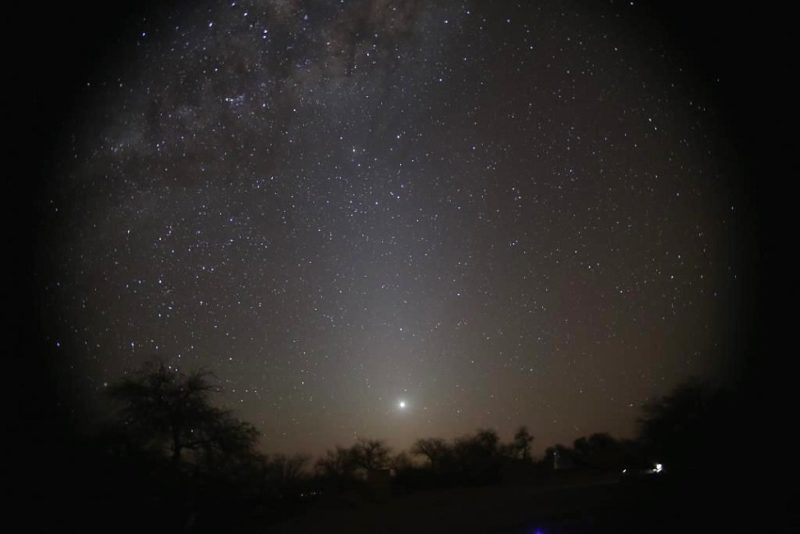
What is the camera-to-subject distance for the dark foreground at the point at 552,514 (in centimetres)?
1873

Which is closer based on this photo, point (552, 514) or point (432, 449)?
point (552, 514)

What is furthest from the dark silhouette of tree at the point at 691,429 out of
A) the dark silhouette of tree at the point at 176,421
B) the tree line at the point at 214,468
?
the dark silhouette of tree at the point at 176,421

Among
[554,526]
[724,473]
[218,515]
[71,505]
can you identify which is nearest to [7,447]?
[71,505]

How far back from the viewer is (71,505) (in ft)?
60.7

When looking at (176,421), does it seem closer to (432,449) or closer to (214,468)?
(214,468)

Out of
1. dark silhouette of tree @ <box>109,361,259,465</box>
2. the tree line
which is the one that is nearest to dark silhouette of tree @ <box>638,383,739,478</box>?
the tree line

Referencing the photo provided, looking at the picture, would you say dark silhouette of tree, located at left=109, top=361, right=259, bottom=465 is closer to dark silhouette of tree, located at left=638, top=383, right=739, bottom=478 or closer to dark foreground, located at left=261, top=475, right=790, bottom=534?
dark foreground, located at left=261, top=475, right=790, bottom=534

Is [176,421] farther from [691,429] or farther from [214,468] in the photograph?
[691,429]

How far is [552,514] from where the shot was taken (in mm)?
21188

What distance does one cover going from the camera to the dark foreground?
1873cm

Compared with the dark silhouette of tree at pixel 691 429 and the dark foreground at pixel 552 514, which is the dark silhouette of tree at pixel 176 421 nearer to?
the dark foreground at pixel 552 514

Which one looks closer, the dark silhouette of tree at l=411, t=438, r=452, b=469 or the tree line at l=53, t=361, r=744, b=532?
the tree line at l=53, t=361, r=744, b=532

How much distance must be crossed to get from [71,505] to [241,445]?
10787 mm

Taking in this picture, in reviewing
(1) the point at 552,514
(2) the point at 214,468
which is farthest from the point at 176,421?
(1) the point at 552,514
